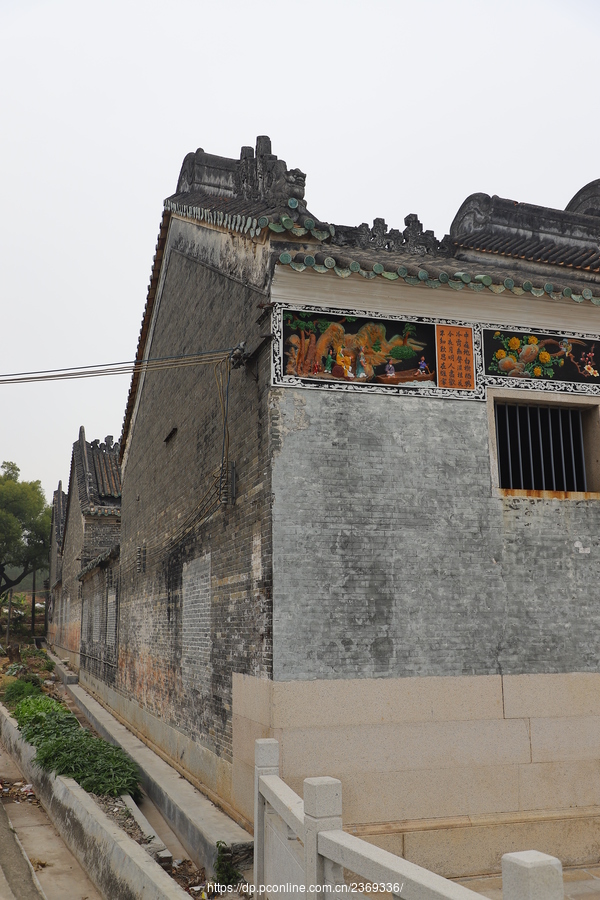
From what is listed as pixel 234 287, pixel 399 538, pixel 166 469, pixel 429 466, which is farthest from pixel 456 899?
pixel 166 469

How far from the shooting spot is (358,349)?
25.2 ft

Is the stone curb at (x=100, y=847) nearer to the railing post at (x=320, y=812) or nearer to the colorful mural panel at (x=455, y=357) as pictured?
the railing post at (x=320, y=812)

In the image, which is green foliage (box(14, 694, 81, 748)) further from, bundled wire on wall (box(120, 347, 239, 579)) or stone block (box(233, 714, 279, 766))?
stone block (box(233, 714, 279, 766))

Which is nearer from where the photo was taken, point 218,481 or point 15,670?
point 218,481

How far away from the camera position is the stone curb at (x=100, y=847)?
5863mm

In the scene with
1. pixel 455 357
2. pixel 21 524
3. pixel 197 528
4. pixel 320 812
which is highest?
pixel 21 524

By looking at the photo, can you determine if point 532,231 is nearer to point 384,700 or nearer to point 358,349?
point 358,349

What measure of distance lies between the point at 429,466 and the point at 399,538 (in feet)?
2.70

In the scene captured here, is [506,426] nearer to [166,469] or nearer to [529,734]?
[529,734]

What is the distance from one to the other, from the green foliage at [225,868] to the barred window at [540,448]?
14.8 ft

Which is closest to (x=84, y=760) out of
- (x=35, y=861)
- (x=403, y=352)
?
(x=35, y=861)

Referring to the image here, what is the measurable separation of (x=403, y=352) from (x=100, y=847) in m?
5.66

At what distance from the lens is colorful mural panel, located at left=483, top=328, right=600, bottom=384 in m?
8.13

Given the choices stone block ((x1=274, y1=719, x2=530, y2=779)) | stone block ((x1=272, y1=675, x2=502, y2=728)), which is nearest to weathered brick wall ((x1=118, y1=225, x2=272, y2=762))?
stone block ((x1=272, y1=675, x2=502, y2=728))
